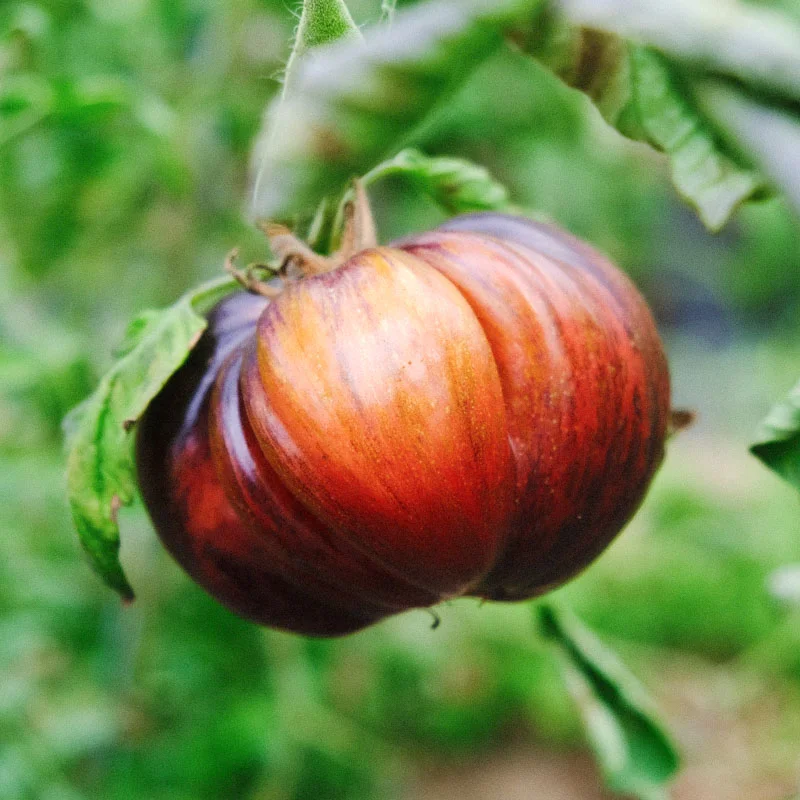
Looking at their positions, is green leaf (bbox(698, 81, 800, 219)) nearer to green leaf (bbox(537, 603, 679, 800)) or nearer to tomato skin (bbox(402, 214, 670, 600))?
tomato skin (bbox(402, 214, 670, 600))

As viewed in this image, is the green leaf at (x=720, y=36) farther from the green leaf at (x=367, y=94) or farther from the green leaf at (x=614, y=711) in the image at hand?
the green leaf at (x=614, y=711)

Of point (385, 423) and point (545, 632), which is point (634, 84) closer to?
point (385, 423)

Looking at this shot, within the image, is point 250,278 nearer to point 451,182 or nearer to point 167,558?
point 451,182

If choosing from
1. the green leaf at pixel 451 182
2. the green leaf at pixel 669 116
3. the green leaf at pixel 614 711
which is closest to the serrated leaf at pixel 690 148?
the green leaf at pixel 669 116

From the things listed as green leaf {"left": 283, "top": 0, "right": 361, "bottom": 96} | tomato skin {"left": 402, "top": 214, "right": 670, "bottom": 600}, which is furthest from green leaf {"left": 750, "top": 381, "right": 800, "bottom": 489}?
green leaf {"left": 283, "top": 0, "right": 361, "bottom": 96}

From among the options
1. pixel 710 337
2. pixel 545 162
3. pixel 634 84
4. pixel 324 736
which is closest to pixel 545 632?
pixel 634 84

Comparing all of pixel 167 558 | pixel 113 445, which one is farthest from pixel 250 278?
pixel 167 558
